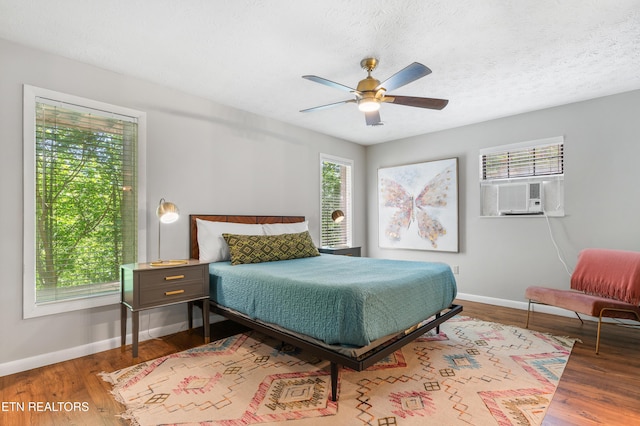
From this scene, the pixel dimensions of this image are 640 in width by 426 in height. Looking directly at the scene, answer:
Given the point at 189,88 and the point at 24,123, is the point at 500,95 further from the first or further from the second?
the point at 24,123

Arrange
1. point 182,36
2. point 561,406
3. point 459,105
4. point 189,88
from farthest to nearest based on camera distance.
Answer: point 459,105 → point 189,88 → point 182,36 → point 561,406

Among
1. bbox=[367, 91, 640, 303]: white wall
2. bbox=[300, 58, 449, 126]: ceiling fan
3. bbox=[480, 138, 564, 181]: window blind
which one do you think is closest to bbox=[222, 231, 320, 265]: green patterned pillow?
bbox=[300, 58, 449, 126]: ceiling fan

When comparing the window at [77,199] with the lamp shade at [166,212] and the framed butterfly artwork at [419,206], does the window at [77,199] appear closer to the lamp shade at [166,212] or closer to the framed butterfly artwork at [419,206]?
the lamp shade at [166,212]

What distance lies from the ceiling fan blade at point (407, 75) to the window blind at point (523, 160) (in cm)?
273

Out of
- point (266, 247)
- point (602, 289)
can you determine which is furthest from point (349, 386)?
point (602, 289)

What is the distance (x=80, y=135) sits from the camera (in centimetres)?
290

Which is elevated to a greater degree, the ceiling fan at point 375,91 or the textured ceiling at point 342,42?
the textured ceiling at point 342,42

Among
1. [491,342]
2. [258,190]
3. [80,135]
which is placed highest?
[80,135]

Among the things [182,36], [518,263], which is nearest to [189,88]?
[182,36]

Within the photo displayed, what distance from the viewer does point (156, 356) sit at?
9.19ft

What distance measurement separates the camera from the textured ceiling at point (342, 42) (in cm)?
215

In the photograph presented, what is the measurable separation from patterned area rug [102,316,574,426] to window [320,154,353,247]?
2.55m

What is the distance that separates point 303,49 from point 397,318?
2.25 metres

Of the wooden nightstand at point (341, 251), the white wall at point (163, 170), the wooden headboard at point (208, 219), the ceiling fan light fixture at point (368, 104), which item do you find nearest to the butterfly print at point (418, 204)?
the wooden nightstand at point (341, 251)
